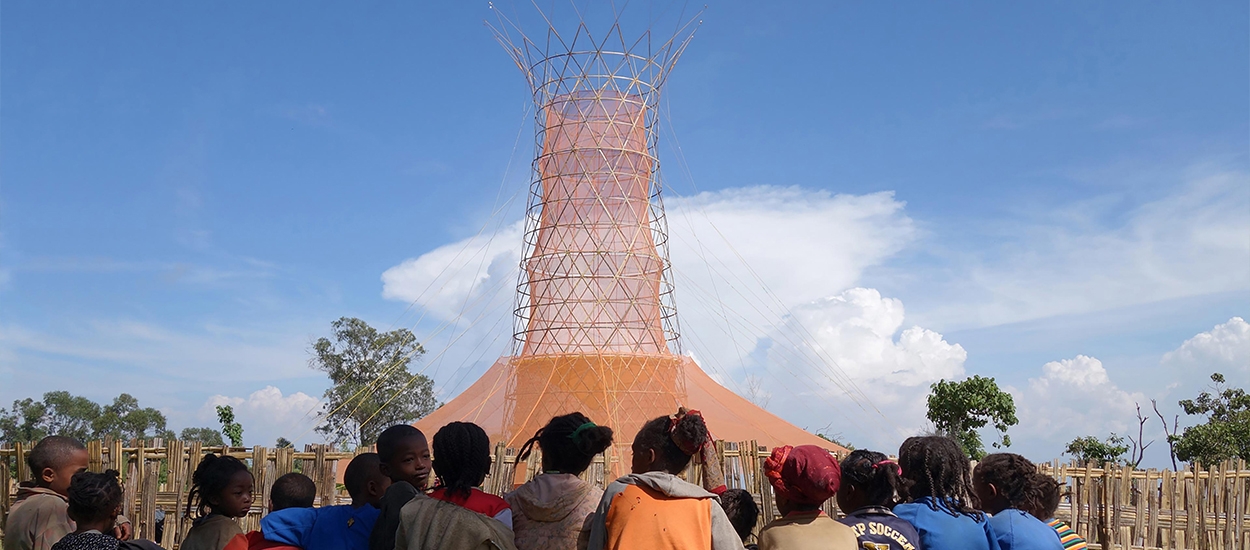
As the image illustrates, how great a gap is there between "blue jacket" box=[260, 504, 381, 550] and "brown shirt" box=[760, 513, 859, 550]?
1.42 m

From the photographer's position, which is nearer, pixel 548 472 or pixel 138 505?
pixel 548 472

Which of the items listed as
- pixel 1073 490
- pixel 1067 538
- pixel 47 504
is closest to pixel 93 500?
pixel 47 504

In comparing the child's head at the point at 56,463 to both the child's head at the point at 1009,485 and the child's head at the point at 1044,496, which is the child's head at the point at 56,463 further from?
the child's head at the point at 1044,496

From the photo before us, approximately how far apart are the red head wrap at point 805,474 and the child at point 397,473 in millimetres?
1231

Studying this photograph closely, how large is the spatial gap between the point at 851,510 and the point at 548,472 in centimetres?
114

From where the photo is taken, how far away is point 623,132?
61.4 feet

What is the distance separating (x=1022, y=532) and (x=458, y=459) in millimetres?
2100

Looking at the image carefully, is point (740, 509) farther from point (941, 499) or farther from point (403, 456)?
point (403, 456)

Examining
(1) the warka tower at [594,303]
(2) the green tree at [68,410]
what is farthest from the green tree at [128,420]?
(1) the warka tower at [594,303]

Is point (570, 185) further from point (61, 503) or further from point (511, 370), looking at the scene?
point (61, 503)

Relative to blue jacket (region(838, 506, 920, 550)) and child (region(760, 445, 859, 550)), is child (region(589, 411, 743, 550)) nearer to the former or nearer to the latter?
child (region(760, 445, 859, 550))

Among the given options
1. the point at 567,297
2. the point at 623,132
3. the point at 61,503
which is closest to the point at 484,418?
the point at 567,297

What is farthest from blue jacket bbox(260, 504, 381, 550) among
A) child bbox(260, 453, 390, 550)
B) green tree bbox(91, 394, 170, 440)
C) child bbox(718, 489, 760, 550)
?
green tree bbox(91, 394, 170, 440)

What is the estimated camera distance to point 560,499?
327cm
